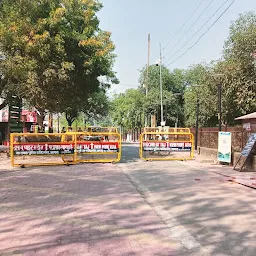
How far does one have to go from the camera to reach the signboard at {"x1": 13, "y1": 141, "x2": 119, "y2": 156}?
15.2 metres

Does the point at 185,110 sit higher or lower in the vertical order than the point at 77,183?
higher

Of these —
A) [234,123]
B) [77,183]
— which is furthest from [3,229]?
[234,123]

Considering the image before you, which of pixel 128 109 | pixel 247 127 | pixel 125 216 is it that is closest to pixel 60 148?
pixel 247 127

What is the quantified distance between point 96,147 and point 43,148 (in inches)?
91.4

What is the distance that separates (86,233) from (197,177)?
7078mm

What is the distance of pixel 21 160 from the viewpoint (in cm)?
1700

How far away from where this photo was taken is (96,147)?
16.1 meters

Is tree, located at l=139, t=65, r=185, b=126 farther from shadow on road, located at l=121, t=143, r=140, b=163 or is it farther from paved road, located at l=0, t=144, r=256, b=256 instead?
paved road, located at l=0, t=144, r=256, b=256

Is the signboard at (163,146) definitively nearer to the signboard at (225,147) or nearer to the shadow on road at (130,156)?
the shadow on road at (130,156)

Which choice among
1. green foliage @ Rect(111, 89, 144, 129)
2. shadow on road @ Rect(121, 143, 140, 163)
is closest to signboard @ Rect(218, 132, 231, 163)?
shadow on road @ Rect(121, 143, 140, 163)

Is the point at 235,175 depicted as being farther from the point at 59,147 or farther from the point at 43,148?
the point at 43,148

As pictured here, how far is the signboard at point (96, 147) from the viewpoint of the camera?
52.4 ft

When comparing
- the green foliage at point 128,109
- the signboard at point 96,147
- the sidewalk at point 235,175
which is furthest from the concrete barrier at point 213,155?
the green foliage at point 128,109

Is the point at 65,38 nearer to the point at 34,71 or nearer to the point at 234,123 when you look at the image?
the point at 34,71
